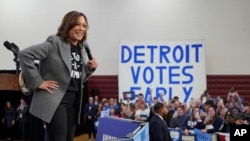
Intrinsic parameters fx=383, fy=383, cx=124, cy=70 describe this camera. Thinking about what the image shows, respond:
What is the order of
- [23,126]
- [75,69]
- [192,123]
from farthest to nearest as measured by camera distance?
1. [23,126]
2. [192,123]
3. [75,69]

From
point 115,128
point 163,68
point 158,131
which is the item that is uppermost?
point 163,68

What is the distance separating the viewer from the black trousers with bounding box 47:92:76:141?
213 centimetres

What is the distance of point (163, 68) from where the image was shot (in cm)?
1360

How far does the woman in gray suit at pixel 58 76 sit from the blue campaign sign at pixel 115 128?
2.00 ft

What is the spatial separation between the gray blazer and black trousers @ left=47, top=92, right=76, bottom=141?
0.13ft

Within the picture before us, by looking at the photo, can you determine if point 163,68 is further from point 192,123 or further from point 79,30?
point 79,30

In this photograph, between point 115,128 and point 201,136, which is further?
point 201,136

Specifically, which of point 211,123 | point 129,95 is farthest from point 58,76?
point 129,95

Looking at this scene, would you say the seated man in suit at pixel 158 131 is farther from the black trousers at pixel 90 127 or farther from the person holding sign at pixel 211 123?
the black trousers at pixel 90 127

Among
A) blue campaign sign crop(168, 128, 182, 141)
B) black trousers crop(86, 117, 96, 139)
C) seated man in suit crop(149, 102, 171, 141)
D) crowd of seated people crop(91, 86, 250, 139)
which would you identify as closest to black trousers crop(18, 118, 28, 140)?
black trousers crop(86, 117, 96, 139)

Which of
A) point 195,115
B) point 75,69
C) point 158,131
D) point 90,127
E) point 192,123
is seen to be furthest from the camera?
point 90,127

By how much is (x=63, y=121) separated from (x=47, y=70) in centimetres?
31

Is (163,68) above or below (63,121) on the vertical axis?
above

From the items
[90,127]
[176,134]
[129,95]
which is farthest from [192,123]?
[90,127]
